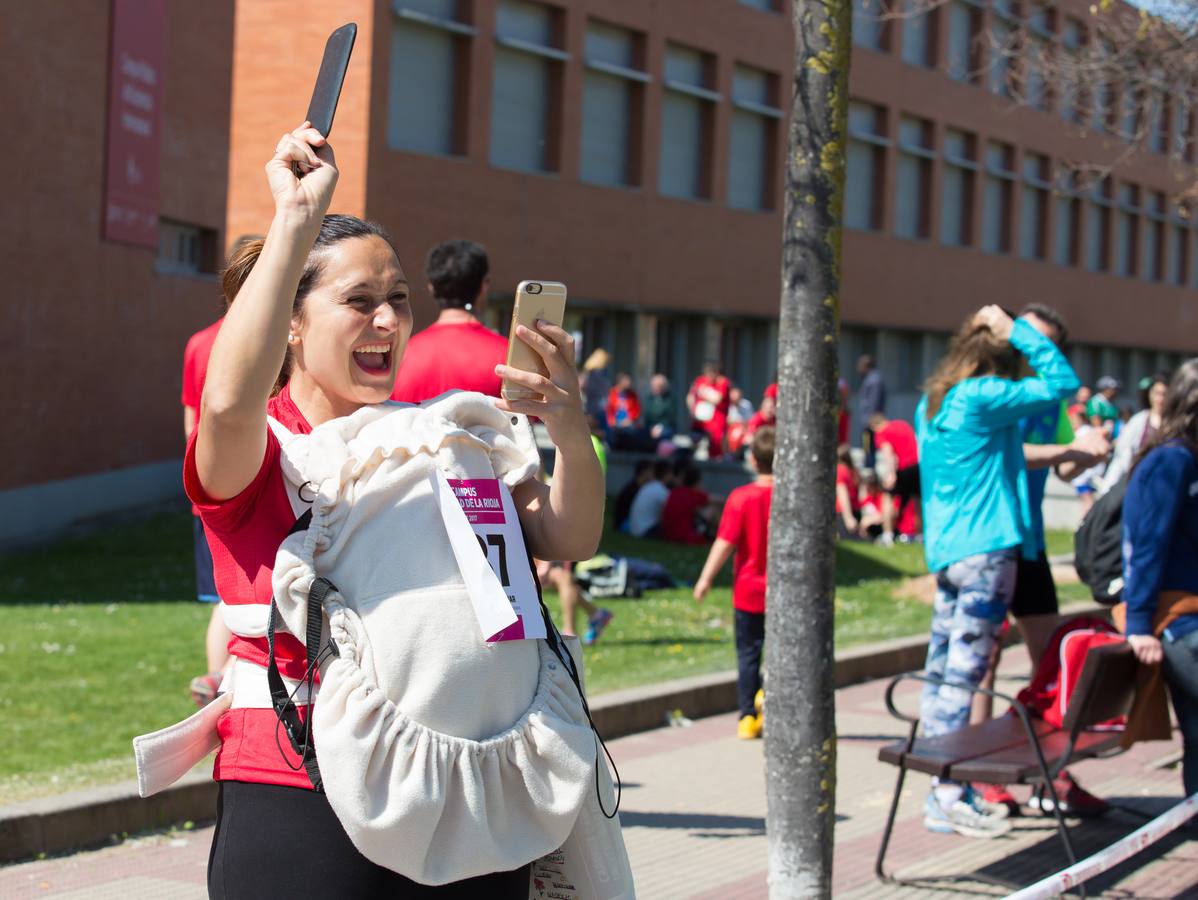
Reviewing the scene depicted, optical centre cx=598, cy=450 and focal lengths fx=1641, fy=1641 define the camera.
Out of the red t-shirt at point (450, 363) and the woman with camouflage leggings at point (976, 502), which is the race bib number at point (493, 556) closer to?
the red t-shirt at point (450, 363)

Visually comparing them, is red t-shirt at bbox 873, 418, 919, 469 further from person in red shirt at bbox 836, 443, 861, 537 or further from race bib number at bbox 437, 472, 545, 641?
race bib number at bbox 437, 472, 545, 641

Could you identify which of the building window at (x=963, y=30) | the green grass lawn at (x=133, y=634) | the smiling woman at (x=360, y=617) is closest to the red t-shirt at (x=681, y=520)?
the green grass lawn at (x=133, y=634)

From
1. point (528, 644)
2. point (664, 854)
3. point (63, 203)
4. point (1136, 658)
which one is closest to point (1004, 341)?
point (1136, 658)

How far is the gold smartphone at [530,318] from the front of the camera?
8.86ft

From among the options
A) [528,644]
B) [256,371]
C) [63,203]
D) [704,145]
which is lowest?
[528,644]

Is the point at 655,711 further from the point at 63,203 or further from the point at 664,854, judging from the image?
the point at 63,203

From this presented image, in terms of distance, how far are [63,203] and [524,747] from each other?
17.0 meters

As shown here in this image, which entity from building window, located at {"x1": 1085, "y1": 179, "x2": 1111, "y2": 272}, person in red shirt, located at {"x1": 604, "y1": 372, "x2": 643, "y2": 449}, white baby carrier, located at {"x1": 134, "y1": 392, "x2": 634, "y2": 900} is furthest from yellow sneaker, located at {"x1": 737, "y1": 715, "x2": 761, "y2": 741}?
building window, located at {"x1": 1085, "y1": 179, "x2": 1111, "y2": 272}

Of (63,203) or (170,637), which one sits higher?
(63,203)

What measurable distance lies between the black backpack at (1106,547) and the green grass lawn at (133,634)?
3062 millimetres

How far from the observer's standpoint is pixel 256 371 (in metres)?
2.39

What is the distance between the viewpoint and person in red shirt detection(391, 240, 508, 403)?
5.74 meters

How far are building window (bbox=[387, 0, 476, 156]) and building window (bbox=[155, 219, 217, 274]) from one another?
15.3 feet

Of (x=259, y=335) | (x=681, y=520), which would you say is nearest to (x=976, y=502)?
(x=259, y=335)
